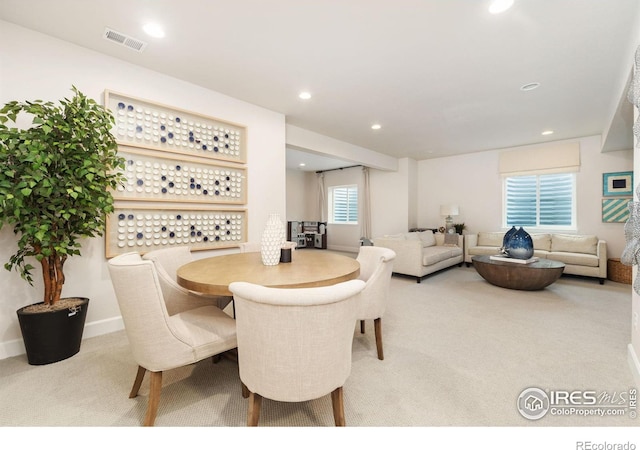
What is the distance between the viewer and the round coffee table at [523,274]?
146 inches

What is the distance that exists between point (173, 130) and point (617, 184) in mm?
6855

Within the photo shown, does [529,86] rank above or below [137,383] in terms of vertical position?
above

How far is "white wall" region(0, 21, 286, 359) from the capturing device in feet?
6.86

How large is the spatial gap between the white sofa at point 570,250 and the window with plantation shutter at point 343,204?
11.4ft

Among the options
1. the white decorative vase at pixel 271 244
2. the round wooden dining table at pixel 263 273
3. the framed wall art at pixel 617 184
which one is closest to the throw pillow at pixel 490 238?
the framed wall art at pixel 617 184

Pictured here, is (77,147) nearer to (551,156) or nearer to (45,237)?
(45,237)

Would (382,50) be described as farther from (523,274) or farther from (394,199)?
(394,199)

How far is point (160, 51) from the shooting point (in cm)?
242

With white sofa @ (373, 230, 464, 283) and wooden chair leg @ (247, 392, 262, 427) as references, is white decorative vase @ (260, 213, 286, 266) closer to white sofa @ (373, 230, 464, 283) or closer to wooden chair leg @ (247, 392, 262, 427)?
wooden chair leg @ (247, 392, 262, 427)

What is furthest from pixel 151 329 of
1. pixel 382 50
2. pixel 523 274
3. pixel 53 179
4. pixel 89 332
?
pixel 523 274

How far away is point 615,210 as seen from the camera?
4684 mm

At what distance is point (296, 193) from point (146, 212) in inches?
252

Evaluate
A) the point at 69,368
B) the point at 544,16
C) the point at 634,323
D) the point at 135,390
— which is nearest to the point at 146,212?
the point at 69,368

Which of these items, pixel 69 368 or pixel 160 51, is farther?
pixel 160 51
